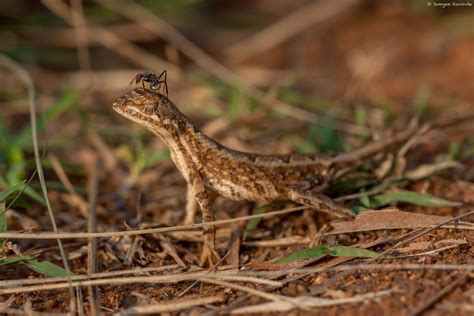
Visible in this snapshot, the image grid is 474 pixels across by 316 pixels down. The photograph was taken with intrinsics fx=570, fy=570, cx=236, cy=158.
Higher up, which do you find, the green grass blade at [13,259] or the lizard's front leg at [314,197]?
the lizard's front leg at [314,197]

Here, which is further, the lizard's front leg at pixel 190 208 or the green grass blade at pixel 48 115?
the green grass blade at pixel 48 115

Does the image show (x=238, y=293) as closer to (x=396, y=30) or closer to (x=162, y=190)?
(x=162, y=190)

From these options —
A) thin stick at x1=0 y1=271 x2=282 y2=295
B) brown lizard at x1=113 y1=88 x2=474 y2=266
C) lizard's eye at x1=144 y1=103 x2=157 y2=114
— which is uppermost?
lizard's eye at x1=144 y1=103 x2=157 y2=114

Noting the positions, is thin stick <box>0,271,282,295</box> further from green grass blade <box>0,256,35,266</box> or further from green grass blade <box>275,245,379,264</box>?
green grass blade <box>275,245,379,264</box>

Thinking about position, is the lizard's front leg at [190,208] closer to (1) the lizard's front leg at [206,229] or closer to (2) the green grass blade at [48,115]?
(1) the lizard's front leg at [206,229]

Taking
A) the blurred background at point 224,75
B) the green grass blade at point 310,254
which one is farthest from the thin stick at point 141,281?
the blurred background at point 224,75

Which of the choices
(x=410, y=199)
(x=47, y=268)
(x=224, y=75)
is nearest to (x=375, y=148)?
(x=410, y=199)

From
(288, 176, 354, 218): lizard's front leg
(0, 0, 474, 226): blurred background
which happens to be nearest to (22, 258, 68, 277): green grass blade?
(0, 0, 474, 226): blurred background
